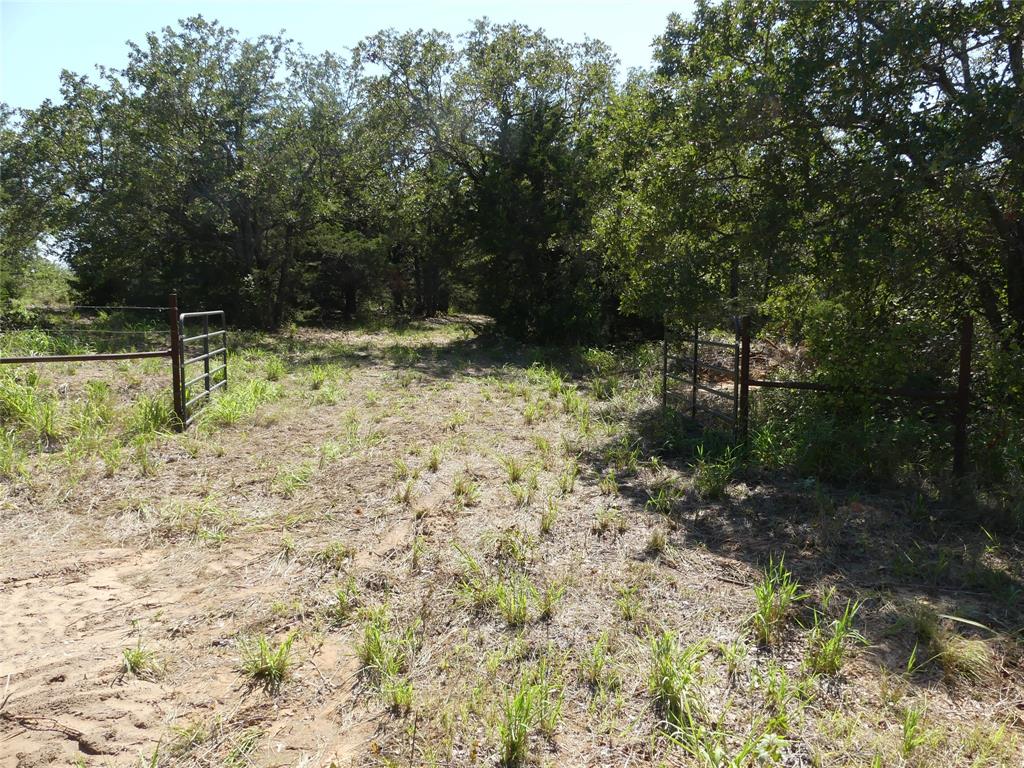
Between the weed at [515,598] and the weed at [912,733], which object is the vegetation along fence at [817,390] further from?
the weed at [912,733]

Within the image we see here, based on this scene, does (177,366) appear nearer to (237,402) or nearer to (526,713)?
(237,402)

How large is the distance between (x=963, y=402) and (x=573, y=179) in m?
12.0

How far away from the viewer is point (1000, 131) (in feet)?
18.1

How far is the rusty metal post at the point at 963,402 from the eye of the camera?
5.56 metres

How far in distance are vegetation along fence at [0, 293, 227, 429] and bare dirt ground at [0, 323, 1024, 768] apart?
858 millimetres

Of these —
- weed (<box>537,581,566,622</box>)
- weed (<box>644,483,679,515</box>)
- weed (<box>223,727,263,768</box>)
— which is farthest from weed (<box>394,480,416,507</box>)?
weed (<box>223,727,263,768</box>)

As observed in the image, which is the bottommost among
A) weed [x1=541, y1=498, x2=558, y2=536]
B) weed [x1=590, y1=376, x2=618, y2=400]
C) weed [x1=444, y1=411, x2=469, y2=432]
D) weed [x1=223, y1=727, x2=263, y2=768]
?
weed [x1=223, y1=727, x2=263, y2=768]

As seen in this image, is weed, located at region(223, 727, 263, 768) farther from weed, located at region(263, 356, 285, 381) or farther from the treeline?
weed, located at region(263, 356, 285, 381)

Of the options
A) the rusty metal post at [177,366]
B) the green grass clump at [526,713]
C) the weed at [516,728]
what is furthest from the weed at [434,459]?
the weed at [516,728]

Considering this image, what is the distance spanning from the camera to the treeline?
6.23 metres

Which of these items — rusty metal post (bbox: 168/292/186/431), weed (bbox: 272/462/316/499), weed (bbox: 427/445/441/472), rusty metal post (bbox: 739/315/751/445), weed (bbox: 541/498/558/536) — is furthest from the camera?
rusty metal post (bbox: 168/292/186/431)

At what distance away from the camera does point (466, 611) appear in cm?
358

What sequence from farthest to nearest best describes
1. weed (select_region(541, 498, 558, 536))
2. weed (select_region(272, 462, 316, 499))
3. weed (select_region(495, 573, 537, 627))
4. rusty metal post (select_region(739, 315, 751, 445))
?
rusty metal post (select_region(739, 315, 751, 445)), weed (select_region(272, 462, 316, 499)), weed (select_region(541, 498, 558, 536)), weed (select_region(495, 573, 537, 627))

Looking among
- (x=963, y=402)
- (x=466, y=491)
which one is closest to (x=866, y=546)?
(x=963, y=402)
